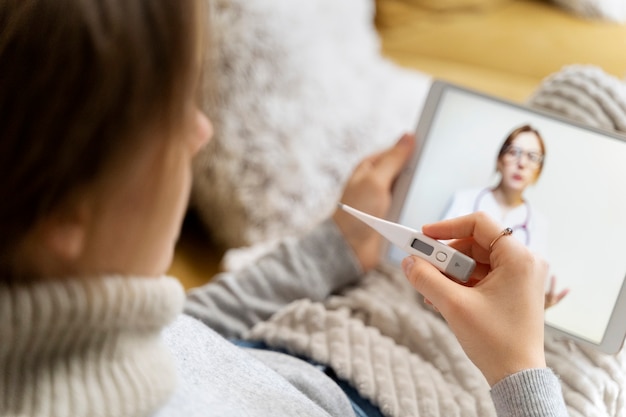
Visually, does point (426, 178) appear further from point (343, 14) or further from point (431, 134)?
point (343, 14)

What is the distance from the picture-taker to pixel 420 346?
2.12 ft

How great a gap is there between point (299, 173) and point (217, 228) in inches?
5.4

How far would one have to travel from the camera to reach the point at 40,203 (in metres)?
0.36

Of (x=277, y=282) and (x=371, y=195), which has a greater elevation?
(x=371, y=195)

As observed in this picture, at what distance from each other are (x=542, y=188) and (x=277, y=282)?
279mm

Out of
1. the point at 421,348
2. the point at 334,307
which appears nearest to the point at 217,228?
the point at 334,307

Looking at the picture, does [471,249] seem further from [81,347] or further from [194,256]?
[194,256]

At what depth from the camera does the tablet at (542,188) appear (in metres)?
0.61

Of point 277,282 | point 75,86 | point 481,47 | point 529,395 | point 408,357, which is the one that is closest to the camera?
point 75,86

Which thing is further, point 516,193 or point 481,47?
point 481,47

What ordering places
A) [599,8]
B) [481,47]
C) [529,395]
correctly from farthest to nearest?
[481,47], [599,8], [529,395]

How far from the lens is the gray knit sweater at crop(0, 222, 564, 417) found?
1.26 ft

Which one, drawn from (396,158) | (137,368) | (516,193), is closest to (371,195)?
(396,158)

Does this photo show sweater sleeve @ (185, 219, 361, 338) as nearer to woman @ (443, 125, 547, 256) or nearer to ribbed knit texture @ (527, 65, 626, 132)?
woman @ (443, 125, 547, 256)
